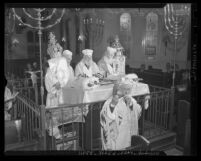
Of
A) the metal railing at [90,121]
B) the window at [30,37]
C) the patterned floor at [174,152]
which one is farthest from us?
the patterned floor at [174,152]

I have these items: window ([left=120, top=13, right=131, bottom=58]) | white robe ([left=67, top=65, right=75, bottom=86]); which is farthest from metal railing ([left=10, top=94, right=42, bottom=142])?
window ([left=120, top=13, right=131, bottom=58])

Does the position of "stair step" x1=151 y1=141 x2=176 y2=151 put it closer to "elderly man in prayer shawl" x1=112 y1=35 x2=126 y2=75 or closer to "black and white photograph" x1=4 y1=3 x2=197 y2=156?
"black and white photograph" x1=4 y1=3 x2=197 y2=156

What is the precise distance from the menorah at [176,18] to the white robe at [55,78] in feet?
4.31

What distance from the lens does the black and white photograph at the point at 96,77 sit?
2990mm

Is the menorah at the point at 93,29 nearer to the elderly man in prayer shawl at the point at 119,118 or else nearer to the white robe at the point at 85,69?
the white robe at the point at 85,69

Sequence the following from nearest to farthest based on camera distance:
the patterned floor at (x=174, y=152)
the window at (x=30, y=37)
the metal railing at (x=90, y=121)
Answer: the window at (x=30, y=37)
the metal railing at (x=90, y=121)
the patterned floor at (x=174, y=152)

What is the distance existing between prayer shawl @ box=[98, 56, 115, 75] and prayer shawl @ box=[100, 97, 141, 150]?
37cm

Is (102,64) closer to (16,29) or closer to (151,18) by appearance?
(151,18)

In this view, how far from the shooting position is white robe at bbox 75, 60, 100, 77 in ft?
10.2

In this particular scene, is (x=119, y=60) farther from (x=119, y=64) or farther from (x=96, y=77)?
(x=96, y=77)

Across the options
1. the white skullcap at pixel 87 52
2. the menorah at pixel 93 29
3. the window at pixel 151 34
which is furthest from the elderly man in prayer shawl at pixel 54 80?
the window at pixel 151 34

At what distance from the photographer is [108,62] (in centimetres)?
316
